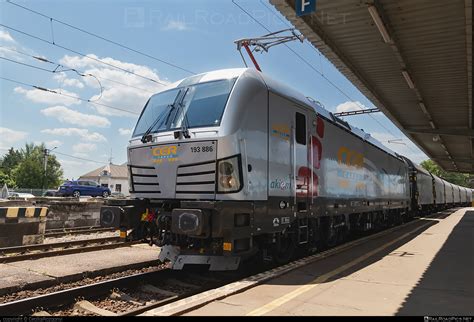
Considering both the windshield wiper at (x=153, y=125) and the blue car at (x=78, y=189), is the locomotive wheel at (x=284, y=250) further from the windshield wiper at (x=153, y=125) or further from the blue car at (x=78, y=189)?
the blue car at (x=78, y=189)

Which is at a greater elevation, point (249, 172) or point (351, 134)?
point (351, 134)

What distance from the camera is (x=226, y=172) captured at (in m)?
6.13

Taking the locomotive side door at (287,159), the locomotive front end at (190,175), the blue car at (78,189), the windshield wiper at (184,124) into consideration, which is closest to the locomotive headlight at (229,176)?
the locomotive front end at (190,175)

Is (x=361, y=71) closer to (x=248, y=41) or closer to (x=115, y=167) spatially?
(x=248, y=41)

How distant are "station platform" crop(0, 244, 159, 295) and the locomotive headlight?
119 inches

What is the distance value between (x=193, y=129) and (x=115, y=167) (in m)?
81.2

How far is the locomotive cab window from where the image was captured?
791cm

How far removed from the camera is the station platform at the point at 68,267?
21.4 feet

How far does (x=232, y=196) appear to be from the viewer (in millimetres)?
6133

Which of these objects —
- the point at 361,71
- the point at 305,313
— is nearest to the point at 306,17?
the point at 361,71

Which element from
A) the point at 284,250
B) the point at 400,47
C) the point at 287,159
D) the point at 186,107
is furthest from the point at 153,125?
the point at 400,47

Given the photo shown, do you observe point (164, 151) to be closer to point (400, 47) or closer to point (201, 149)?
point (201, 149)

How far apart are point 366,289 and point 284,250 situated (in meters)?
2.13

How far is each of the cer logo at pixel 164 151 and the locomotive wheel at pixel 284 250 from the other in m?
2.60
